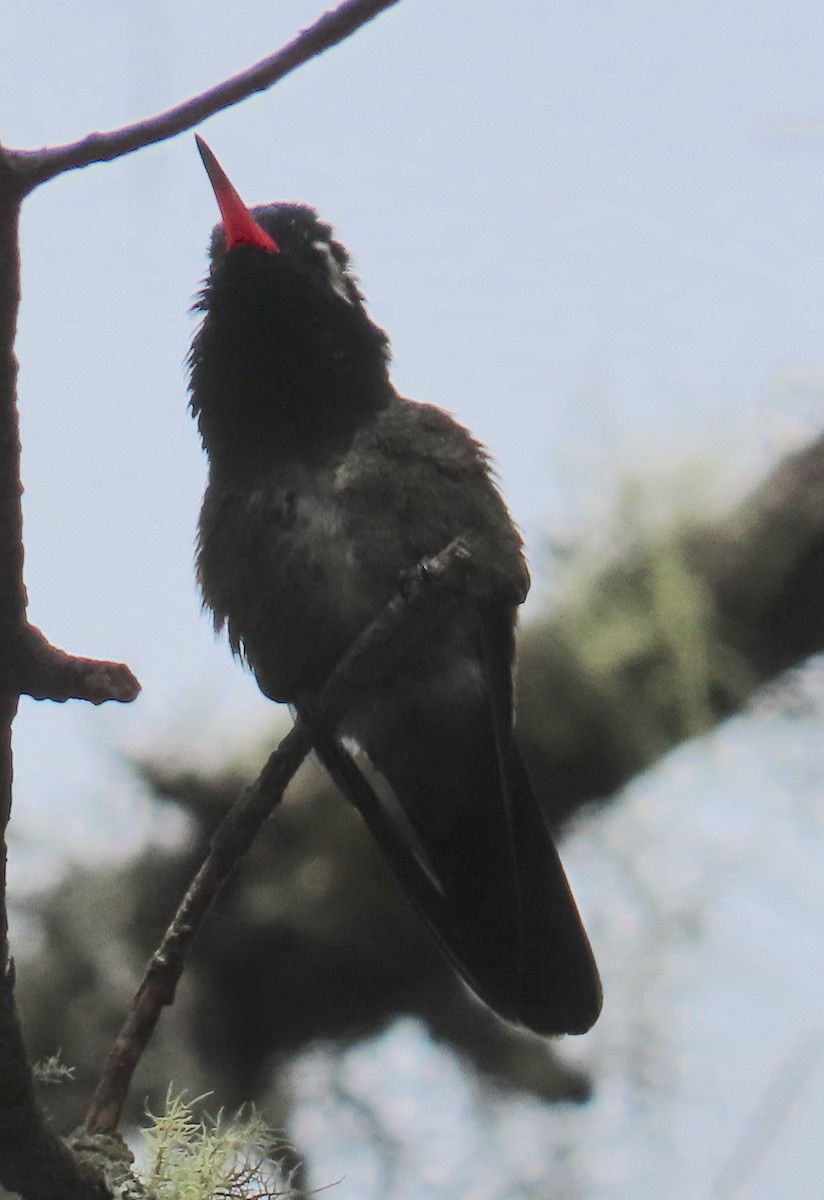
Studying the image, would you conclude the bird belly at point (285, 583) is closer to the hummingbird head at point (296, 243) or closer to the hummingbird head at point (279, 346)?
the hummingbird head at point (279, 346)

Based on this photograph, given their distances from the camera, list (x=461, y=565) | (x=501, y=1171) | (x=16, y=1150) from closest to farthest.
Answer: (x=16, y=1150) → (x=461, y=565) → (x=501, y=1171)

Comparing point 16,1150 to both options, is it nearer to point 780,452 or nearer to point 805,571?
point 805,571

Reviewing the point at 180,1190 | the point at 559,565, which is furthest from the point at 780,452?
the point at 180,1190

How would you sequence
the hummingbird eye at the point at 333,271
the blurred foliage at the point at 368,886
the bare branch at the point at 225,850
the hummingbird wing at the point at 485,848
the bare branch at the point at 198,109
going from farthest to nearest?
the hummingbird eye at the point at 333,271
the blurred foliage at the point at 368,886
the hummingbird wing at the point at 485,848
the bare branch at the point at 225,850
the bare branch at the point at 198,109

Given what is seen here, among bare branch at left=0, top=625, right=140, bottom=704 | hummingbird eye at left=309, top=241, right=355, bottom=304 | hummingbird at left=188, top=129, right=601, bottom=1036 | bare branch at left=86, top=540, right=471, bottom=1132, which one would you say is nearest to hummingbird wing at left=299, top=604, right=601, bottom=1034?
hummingbird at left=188, top=129, right=601, bottom=1036

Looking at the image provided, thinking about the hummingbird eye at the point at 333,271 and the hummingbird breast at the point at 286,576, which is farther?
the hummingbird eye at the point at 333,271

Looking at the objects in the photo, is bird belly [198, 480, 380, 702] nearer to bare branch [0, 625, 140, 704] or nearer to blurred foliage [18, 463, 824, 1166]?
blurred foliage [18, 463, 824, 1166]

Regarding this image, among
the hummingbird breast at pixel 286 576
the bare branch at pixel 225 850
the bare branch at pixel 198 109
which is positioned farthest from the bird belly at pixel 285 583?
the bare branch at pixel 198 109
